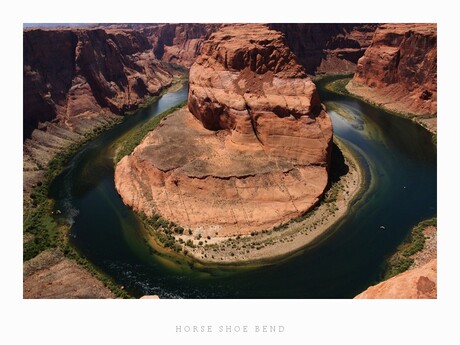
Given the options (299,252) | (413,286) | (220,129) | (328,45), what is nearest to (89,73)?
(220,129)

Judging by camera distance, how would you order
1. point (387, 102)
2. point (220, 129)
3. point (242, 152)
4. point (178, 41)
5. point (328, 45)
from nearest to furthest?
point (242, 152) < point (220, 129) < point (387, 102) < point (328, 45) < point (178, 41)

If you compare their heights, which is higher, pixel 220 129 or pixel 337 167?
pixel 220 129

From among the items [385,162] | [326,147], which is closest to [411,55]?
Result: [385,162]

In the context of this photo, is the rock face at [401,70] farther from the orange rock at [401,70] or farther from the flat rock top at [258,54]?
the flat rock top at [258,54]

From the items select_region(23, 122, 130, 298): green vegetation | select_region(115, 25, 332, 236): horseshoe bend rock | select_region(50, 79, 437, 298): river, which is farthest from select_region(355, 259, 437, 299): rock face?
select_region(23, 122, 130, 298): green vegetation

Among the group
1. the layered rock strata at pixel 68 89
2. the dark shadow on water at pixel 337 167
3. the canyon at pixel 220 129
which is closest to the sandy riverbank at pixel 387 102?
the canyon at pixel 220 129

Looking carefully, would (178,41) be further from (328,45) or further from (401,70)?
(401,70)
